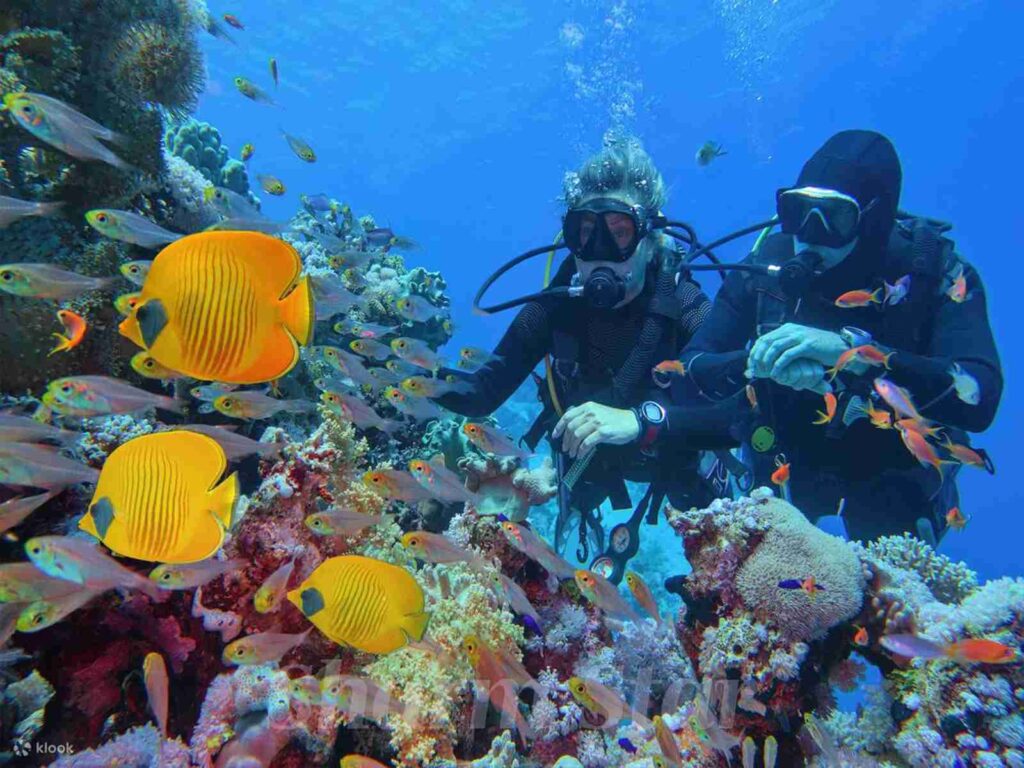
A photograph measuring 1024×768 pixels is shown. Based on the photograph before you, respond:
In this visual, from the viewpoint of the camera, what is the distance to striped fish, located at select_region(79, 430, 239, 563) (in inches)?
58.9

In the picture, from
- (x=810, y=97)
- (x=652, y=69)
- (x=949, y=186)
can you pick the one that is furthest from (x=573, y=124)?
(x=949, y=186)

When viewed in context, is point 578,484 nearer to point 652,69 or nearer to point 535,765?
point 535,765

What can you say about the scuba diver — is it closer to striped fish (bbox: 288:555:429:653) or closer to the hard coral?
the hard coral

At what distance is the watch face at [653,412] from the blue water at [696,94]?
32562mm

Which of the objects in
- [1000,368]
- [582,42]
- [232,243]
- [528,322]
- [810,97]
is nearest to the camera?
[232,243]

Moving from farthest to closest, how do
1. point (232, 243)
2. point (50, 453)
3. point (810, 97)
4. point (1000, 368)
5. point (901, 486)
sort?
point (810, 97)
point (901, 486)
point (1000, 368)
point (50, 453)
point (232, 243)

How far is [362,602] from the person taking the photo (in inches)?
A: 74.1

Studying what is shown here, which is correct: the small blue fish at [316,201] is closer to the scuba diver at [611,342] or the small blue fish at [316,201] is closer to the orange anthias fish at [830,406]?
the scuba diver at [611,342]

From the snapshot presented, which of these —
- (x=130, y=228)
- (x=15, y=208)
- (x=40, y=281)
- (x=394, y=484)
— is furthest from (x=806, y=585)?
(x=15, y=208)

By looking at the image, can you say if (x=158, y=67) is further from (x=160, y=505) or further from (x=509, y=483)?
(x=160, y=505)

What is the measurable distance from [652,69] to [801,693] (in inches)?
2600

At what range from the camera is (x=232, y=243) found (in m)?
1.21

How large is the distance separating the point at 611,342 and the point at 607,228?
107 centimetres

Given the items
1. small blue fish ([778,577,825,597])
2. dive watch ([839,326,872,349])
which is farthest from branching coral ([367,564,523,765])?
dive watch ([839,326,872,349])
